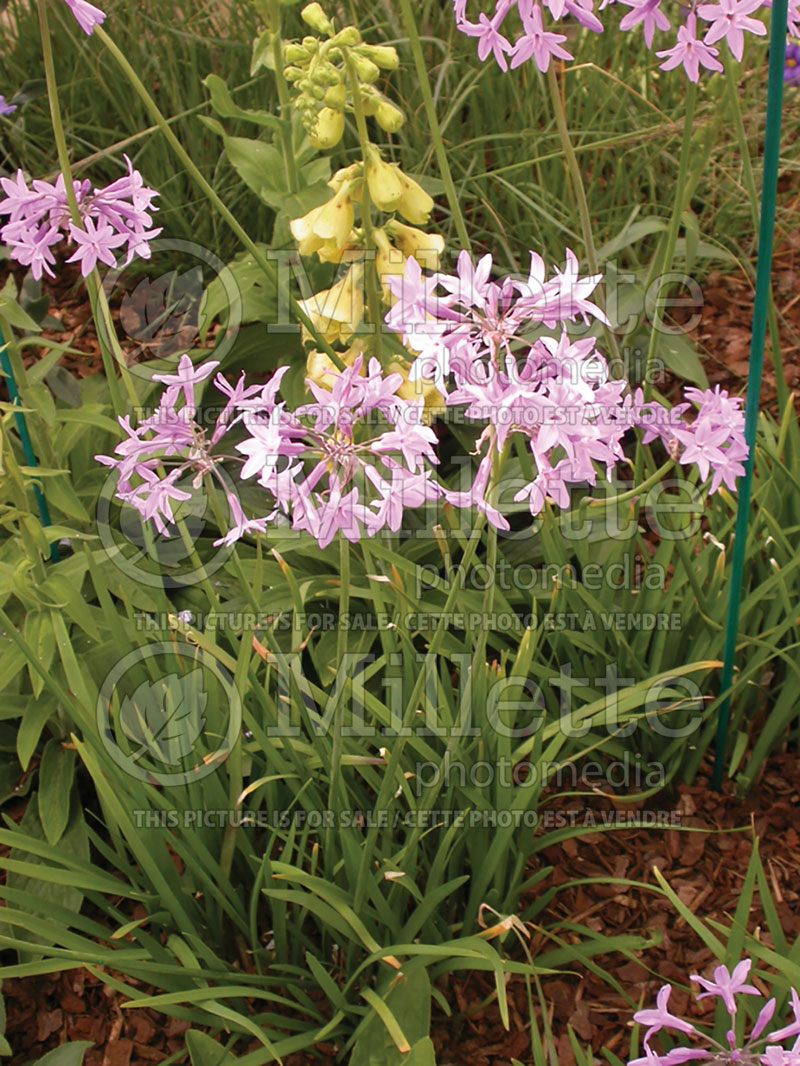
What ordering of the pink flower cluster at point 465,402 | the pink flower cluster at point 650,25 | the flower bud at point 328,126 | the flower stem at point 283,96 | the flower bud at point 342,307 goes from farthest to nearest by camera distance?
the flower stem at point 283,96, the flower bud at point 342,307, the flower bud at point 328,126, the pink flower cluster at point 650,25, the pink flower cluster at point 465,402

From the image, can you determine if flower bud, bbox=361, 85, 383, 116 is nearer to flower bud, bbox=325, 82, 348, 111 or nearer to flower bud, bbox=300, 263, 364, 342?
flower bud, bbox=325, 82, 348, 111

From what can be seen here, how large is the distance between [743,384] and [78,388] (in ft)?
5.89

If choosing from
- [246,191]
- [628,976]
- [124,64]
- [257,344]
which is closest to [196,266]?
[246,191]

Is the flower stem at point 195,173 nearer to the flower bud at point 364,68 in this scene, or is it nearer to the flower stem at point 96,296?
the flower stem at point 96,296

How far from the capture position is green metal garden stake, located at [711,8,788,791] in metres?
1.33

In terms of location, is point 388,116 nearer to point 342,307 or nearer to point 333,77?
point 333,77

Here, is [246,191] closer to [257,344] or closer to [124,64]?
[257,344]

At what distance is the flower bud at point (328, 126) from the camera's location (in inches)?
72.9

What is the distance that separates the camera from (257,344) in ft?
8.63

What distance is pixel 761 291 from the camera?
1.49 m

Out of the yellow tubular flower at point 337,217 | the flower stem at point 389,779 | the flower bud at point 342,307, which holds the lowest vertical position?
the flower stem at point 389,779
